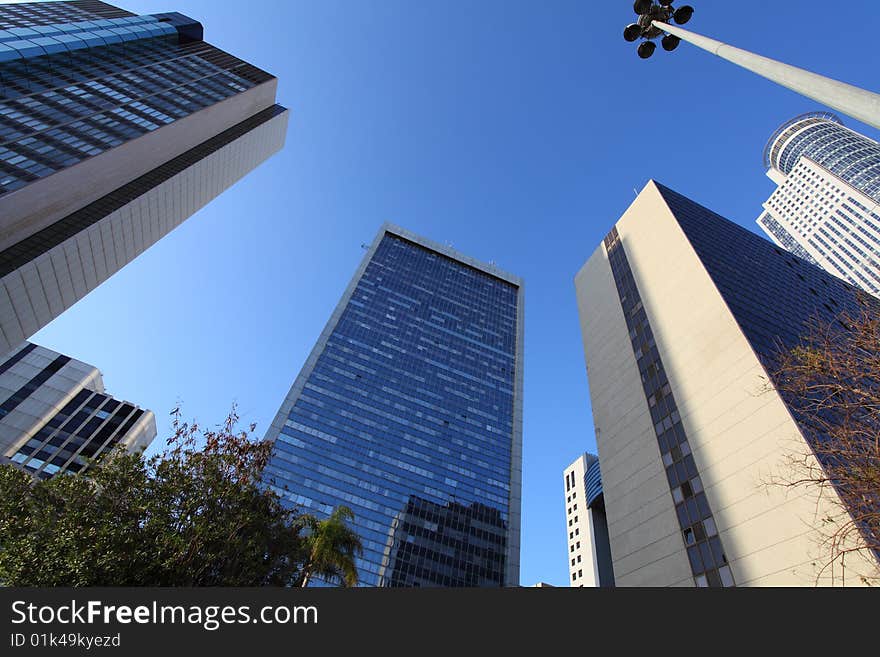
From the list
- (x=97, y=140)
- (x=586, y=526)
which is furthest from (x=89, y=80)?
(x=586, y=526)

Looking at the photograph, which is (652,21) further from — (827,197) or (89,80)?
(827,197)

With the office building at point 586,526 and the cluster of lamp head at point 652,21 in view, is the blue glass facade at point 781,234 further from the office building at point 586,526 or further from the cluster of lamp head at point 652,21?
the cluster of lamp head at point 652,21

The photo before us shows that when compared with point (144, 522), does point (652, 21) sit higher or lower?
higher

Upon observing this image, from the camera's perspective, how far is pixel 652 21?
1077cm

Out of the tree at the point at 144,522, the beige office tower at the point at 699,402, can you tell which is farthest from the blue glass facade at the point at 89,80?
the beige office tower at the point at 699,402

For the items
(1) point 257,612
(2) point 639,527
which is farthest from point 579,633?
(2) point 639,527

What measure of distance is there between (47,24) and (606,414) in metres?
96.6

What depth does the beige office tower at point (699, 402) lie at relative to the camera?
25.1m

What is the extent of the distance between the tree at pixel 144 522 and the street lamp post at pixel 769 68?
1764 cm

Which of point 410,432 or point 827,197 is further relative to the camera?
point 827,197

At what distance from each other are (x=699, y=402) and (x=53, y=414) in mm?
94307

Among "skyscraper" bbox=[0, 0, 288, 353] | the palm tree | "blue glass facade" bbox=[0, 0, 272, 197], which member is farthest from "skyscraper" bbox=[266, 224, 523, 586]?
the palm tree

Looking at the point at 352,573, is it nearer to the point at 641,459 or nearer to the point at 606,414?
the point at 641,459

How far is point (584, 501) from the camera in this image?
116 m
